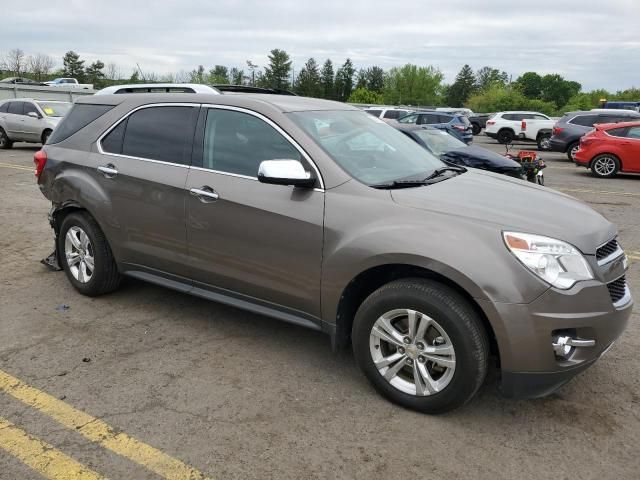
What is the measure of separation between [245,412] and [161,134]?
2.18 metres

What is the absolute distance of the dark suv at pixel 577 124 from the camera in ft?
57.4

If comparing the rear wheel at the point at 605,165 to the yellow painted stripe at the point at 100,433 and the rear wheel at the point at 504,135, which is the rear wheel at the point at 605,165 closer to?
the rear wheel at the point at 504,135

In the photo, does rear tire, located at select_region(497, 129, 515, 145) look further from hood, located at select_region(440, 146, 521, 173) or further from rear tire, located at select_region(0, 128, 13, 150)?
rear tire, located at select_region(0, 128, 13, 150)

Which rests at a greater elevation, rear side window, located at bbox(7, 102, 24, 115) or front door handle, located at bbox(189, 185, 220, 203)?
rear side window, located at bbox(7, 102, 24, 115)

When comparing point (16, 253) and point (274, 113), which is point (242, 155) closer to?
point (274, 113)

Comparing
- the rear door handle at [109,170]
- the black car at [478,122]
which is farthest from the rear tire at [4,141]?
the black car at [478,122]

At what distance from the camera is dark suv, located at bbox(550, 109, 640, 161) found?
689 inches

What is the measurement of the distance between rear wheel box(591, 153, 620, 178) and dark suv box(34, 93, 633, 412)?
1155 centimetres

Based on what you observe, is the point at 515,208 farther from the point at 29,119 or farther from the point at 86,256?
the point at 29,119

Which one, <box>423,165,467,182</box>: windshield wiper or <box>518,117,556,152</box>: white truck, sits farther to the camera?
<box>518,117,556,152</box>: white truck

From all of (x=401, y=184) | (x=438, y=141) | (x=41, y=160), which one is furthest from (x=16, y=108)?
(x=401, y=184)

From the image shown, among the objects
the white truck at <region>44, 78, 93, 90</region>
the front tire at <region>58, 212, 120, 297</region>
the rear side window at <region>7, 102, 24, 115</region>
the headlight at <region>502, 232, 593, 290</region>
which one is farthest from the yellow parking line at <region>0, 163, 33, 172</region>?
the white truck at <region>44, 78, 93, 90</region>

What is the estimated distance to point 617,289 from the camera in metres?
3.03

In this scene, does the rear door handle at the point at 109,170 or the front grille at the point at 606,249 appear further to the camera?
the rear door handle at the point at 109,170
